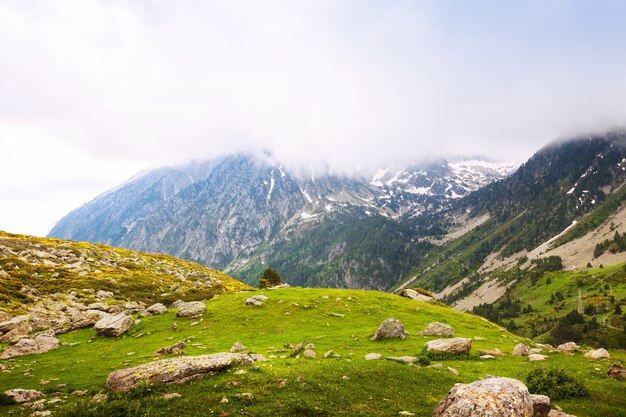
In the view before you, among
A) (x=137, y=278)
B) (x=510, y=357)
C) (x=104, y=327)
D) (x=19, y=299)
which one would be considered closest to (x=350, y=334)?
(x=510, y=357)

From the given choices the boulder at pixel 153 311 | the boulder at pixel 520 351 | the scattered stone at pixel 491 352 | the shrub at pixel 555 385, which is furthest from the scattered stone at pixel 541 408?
the boulder at pixel 153 311

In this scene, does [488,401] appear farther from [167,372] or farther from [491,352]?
[491,352]

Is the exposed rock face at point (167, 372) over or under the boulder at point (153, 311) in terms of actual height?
over

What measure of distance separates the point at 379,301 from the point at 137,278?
51.6m

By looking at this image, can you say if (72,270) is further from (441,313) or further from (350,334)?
(441,313)

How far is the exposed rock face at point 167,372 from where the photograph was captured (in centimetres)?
1891

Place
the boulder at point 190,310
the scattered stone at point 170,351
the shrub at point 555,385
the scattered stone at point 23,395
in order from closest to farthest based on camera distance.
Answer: the scattered stone at point 23,395 → the shrub at point 555,385 → the scattered stone at point 170,351 → the boulder at point 190,310

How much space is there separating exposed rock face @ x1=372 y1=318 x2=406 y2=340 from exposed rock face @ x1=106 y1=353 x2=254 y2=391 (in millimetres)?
21609

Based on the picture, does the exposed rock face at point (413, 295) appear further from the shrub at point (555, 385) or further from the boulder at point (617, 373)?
the shrub at point (555, 385)

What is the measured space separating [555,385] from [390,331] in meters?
19.0

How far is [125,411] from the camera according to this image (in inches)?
597

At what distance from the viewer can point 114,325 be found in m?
41.4

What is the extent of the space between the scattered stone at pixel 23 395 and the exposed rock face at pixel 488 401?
2204cm

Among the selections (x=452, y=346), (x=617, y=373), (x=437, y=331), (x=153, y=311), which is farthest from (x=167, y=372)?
(x=153, y=311)
